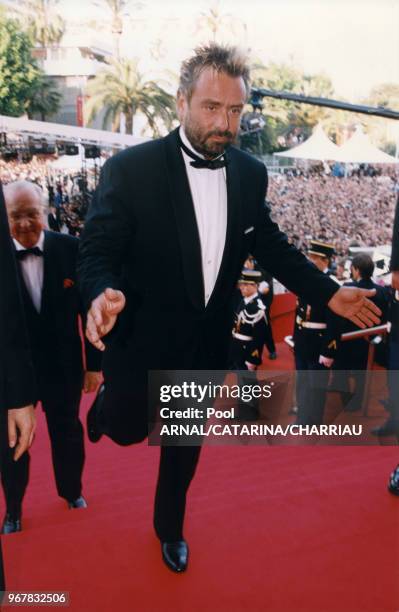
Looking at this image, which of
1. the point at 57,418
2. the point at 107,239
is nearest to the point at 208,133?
the point at 107,239

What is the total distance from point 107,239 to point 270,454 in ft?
4.79

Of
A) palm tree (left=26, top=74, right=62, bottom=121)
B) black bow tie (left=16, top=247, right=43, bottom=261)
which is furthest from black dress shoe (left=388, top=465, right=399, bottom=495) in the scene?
palm tree (left=26, top=74, right=62, bottom=121)

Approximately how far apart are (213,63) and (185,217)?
1.31 feet

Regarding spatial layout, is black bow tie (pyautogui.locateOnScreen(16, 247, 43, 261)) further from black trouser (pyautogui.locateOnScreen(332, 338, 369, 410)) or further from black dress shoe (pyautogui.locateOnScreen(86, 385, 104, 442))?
black trouser (pyautogui.locateOnScreen(332, 338, 369, 410))

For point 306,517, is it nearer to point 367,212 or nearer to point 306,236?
point 306,236

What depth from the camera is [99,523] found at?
5.39 ft

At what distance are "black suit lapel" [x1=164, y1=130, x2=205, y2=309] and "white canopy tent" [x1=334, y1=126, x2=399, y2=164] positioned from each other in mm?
9657

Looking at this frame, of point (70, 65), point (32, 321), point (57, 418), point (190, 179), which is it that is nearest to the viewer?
point (190, 179)

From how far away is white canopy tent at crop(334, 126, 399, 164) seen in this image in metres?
10.1

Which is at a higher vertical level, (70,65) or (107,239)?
(70,65)

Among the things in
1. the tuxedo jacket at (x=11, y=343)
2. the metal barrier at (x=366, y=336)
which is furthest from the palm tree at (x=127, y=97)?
the tuxedo jacket at (x=11, y=343)

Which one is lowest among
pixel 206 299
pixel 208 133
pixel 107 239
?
pixel 206 299

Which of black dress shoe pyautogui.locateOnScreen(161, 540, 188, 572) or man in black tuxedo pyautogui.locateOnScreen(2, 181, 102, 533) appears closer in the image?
black dress shoe pyautogui.locateOnScreen(161, 540, 188, 572)

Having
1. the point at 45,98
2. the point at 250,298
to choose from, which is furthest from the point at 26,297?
the point at 45,98
